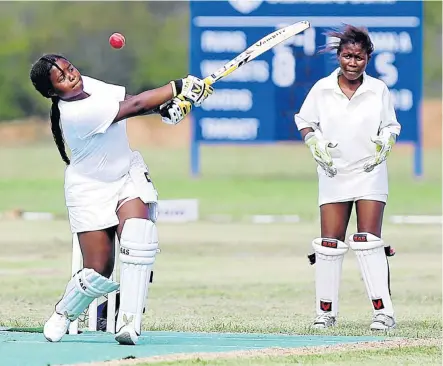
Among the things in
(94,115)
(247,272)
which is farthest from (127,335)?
(247,272)

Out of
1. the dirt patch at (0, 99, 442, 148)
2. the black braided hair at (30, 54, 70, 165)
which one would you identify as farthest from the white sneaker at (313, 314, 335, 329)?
the dirt patch at (0, 99, 442, 148)

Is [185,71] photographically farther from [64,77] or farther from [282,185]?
[64,77]

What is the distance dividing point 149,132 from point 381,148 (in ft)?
125

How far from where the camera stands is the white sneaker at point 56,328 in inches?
296

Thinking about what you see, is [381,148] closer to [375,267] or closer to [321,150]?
[321,150]

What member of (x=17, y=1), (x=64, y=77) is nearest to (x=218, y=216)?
(x=64, y=77)

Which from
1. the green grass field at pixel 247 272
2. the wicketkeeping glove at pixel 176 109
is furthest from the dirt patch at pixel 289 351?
the wicketkeeping glove at pixel 176 109

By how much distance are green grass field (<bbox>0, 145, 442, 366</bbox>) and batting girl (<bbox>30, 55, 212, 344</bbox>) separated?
766 mm

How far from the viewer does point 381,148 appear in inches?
333

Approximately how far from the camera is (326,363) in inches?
273

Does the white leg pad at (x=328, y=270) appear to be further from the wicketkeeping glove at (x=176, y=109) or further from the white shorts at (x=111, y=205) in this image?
the wicketkeeping glove at (x=176, y=109)

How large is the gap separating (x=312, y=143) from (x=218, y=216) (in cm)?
959

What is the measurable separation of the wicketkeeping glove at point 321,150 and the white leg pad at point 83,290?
1559 mm

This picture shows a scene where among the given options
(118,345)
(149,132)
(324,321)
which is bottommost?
(149,132)
